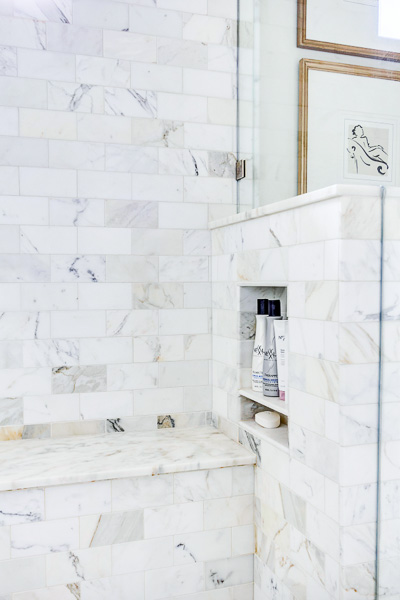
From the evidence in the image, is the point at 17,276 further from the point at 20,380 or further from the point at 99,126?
the point at 99,126

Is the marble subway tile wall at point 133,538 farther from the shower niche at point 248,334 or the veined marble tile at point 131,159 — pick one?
the veined marble tile at point 131,159

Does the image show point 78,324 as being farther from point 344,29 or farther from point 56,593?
point 344,29

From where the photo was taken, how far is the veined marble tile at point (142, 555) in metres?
1.34

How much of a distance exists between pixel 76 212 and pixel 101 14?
581mm

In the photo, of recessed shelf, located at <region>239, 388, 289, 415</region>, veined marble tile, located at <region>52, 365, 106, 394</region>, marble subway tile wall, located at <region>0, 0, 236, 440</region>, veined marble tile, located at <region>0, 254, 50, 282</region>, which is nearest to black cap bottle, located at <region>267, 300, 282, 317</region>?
recessed shelf, located at <region>239, 388, 289, 415</region>

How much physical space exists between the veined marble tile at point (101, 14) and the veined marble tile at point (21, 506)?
4.22 feet

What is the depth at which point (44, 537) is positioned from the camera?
129 cm

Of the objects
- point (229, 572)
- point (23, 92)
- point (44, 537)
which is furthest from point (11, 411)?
point (23, 92)

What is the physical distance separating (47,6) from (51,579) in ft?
5.01

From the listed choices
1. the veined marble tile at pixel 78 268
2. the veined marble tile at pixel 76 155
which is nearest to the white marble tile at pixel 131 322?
the veined marble tile at pixel 78 268

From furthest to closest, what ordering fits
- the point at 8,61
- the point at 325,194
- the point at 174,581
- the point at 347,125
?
the point at 8,61 → the point at 174,581 → the point at 347,125 → the point at 325,194

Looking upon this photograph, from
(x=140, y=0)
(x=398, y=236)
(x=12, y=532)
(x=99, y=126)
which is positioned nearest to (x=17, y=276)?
(x=99, y=126)

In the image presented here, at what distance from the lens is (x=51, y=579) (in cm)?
131

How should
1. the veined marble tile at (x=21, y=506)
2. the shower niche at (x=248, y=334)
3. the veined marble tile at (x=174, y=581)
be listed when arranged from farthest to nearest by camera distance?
the shower niche at (x=248, y=334)
the veined marble tile at (x=174, y=581)
the veined marble tile at (x=21, y=506)
